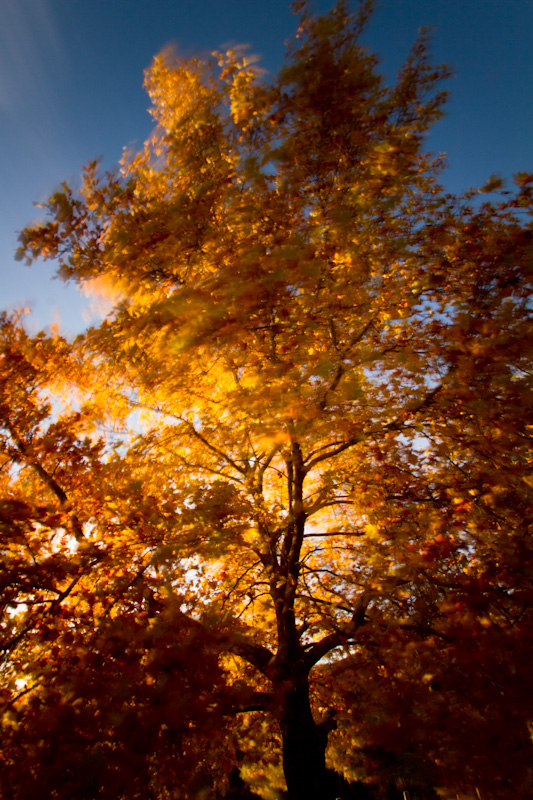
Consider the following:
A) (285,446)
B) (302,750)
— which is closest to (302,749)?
(302,750)

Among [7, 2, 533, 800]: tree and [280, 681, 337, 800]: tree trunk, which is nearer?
[7, 2, 533, 800]: tree

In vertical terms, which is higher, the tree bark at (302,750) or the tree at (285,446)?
the tree at (285,446)

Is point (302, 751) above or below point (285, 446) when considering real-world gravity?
below

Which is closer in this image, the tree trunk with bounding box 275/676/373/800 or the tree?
the tree

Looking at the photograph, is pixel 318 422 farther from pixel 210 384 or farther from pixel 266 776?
pixel 266 776

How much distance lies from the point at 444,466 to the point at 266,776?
376 inches

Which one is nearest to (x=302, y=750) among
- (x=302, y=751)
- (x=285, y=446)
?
(x=302, y=751)

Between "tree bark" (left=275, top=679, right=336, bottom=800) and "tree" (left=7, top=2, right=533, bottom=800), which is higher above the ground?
"tree" (left=7, top=2, right=533, bottom=800)

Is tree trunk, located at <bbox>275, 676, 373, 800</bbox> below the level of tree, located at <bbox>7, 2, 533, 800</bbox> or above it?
below

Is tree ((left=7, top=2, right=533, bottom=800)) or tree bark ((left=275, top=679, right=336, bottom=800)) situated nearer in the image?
tree ((left=7, top=2, right=533, bottom=800))

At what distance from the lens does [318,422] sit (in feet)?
13.1

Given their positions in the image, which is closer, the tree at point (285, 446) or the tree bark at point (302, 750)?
the tree at point (285, 446)

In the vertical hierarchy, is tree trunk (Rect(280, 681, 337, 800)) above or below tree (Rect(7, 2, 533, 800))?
below

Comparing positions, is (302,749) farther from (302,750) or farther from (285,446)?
(285,446)
